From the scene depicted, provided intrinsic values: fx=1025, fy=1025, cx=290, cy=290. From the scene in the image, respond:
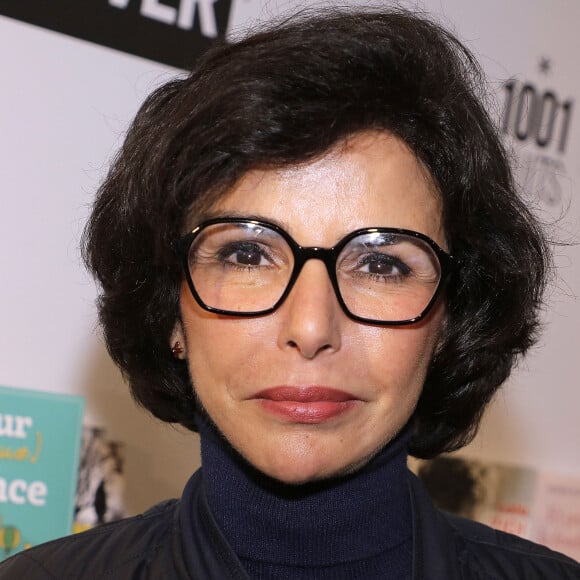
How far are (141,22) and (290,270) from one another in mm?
707

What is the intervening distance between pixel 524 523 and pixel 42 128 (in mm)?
1195

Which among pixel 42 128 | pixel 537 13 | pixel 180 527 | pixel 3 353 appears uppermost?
pixel 537 13

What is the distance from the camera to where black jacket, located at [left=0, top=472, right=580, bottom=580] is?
3.74 feet

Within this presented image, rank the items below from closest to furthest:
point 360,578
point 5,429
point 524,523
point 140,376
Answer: point 360,578 < point 140,376 < point 5,429 < point 524,523

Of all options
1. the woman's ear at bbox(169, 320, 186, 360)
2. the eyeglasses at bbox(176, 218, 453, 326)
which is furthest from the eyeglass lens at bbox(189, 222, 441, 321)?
the woman's ear at bbox(169, 320, 186, 360)

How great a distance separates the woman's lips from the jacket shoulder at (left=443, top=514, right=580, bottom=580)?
312mm

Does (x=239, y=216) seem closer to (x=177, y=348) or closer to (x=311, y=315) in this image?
(x=311, y=315)

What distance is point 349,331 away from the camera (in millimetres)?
1028

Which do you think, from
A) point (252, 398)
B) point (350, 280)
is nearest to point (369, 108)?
point (350, 280)

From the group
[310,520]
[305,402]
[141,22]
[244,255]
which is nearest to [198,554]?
[310,520]

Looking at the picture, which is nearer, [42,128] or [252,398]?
[252,398]

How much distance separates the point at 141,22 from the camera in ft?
5.16

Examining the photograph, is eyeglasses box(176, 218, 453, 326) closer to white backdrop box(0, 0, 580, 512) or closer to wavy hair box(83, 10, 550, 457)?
wavy hair box(83, 10, 550, 457)

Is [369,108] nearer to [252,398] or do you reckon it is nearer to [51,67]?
[252,398]
